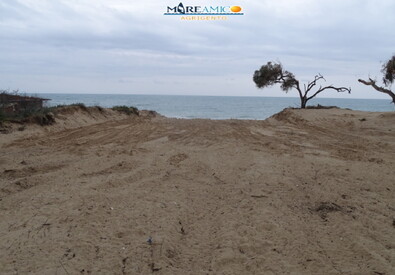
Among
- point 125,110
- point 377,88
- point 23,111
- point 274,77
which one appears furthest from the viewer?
point 274,77

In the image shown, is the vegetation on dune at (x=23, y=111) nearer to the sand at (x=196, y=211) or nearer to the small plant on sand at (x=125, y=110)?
the sand at (x=196, y=211)

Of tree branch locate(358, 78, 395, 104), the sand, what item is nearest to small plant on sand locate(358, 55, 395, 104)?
tree branch locate(358, 78, 395, 104)

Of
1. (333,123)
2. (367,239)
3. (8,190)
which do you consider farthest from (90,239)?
(333,123)

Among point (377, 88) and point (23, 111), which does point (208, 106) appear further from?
point (23, 111)

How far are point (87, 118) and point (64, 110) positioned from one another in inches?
53.9

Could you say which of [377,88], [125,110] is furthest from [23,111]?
[377,88]

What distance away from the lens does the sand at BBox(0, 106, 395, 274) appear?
306cm

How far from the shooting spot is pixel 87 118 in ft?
52.1

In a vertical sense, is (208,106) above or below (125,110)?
above

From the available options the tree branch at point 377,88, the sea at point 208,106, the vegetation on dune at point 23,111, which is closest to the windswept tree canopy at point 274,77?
the sea at point 208,106

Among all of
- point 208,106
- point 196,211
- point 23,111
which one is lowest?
point 196,211

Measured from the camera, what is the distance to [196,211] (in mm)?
4230

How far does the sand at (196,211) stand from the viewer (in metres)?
3.06

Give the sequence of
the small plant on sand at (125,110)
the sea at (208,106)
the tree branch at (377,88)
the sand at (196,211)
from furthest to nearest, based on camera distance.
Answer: the sea at (208,106) < the small plant on sand at (125,110) < the tree branch at (377,88) < the sand at (196,211)
